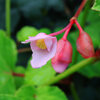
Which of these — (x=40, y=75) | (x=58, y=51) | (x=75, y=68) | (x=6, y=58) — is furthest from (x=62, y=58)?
(x=6, y=58)

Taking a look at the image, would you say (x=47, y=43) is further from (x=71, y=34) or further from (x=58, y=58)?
(x=71, y=34)

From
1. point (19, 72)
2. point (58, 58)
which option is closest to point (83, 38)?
point (58, 58)

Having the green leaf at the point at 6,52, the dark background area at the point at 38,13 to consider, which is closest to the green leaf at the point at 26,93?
the green leaf at the point at 6,52

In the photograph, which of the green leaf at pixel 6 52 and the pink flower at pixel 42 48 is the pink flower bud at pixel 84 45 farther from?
the green leaf at pixel 6 52

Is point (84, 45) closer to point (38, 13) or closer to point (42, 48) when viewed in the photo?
point (42, 48)

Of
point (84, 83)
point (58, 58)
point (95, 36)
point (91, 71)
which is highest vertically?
point (58, 58)
